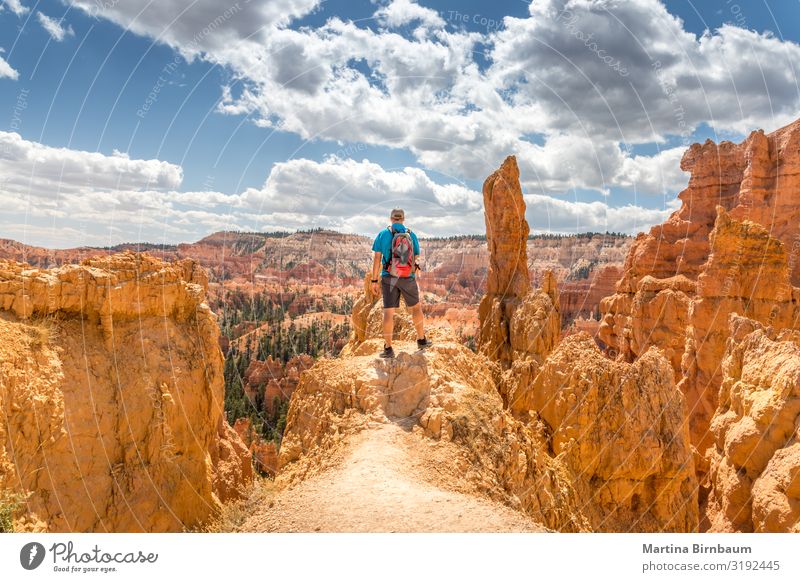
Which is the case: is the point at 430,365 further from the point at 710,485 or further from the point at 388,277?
the point at 710,485

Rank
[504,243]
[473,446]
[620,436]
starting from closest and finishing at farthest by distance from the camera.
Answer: [473,446] → [620,436] → [504,243]

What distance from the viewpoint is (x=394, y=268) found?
8445 millimetres

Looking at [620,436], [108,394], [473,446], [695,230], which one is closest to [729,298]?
[620,436]

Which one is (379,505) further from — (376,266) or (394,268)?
(376,266)

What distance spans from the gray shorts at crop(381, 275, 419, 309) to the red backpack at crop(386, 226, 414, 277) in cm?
11

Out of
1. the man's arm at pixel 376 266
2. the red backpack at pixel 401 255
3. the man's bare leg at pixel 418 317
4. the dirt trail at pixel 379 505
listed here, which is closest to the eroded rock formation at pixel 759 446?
the dirt trail at pixel 379 505

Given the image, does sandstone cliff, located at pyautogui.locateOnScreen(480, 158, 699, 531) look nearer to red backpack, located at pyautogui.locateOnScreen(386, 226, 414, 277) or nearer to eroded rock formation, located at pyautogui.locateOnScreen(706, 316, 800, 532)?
eroded rock formation, located at pyautogui.locateOnScreen(706, 316, 800, 532)

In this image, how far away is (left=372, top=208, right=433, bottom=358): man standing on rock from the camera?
8391 mm

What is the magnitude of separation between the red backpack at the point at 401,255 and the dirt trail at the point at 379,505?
9.66 ft

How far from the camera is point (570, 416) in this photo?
1230cm

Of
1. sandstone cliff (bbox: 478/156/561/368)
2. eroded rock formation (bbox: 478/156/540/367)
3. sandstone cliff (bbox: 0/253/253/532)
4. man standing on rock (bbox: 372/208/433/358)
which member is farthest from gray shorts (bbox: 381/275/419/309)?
eroded rock formation (bbox: 478/156/540/367)

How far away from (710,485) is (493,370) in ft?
25.3

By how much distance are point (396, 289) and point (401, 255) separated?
2.05ft

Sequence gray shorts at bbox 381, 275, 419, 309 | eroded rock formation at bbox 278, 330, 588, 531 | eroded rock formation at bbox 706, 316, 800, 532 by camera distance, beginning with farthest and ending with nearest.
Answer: eroded rock formation at bbox 706, 316, 800, 532, gray shorts at bbox 381, 275, 419, 309, eroded rock formation at bbox 278, 330, 588, 531
